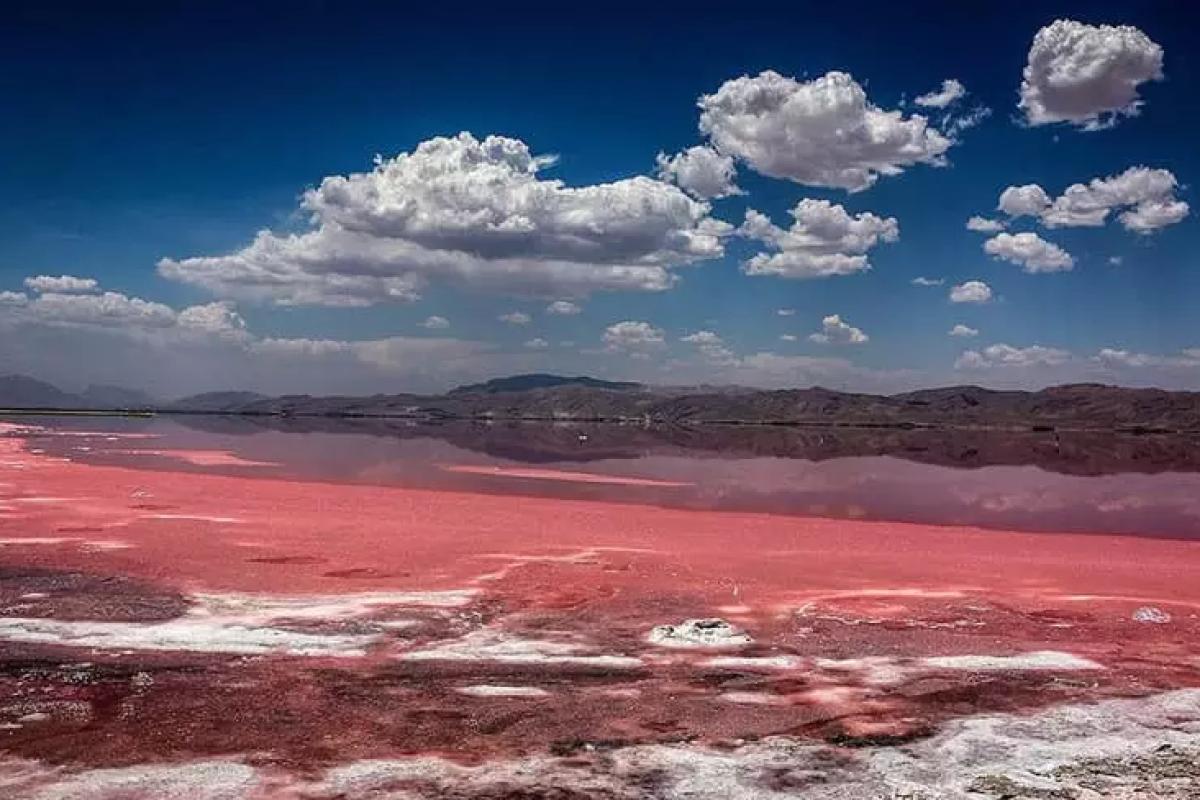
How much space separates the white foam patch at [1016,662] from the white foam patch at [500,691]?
5.05 m

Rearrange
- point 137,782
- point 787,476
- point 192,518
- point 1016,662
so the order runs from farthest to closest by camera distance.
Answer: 1. point 787,476
2. point 192,518
3. point 1016,662
4. point 137,782

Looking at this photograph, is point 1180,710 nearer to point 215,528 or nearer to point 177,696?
Answer: point 177,696

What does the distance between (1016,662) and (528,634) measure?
6.48 metres

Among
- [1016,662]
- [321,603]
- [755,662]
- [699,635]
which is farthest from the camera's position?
[321,603]

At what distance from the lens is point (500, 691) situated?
10.6 metres

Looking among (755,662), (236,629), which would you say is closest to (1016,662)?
(755,662)

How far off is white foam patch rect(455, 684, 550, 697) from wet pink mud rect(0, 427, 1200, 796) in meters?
0.05

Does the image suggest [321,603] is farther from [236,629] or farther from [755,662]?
[755,662]

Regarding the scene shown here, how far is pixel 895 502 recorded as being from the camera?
120ft

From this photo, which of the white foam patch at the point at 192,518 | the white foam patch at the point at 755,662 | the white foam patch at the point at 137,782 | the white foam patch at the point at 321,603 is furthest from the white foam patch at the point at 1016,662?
the white foam patch at the point at 192,518

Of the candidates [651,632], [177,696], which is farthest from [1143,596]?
[177,696]

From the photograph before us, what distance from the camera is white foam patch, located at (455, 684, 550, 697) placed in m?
10.4

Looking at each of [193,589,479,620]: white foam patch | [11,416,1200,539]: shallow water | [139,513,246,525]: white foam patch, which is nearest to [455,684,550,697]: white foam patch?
[193,589,479,620]: white foam patch

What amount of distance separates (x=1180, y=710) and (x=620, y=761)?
243 inches
